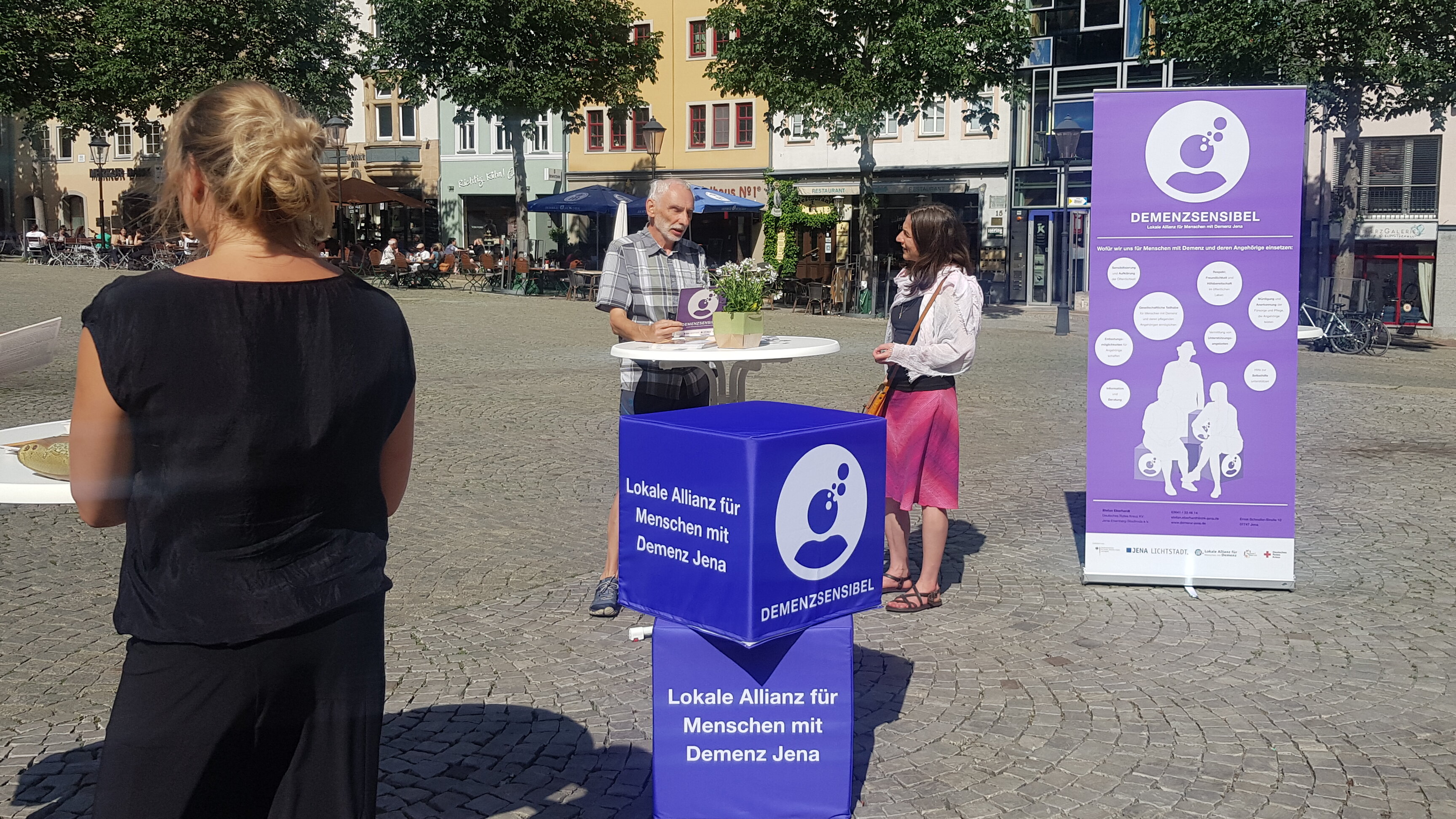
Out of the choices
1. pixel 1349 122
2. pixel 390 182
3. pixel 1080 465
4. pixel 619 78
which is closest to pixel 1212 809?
pixel 1080 465

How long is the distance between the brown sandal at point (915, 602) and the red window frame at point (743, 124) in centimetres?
3529

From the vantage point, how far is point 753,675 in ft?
11.5

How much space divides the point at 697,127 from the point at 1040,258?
41.9 ft

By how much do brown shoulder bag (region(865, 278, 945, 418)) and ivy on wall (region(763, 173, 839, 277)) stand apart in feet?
98.4

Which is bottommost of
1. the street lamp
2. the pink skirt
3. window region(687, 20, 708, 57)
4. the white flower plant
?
the pink skirt

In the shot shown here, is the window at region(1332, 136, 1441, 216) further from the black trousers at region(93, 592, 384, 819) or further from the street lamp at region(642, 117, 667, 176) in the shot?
the black trousers at region(93, 592, 384, 819)

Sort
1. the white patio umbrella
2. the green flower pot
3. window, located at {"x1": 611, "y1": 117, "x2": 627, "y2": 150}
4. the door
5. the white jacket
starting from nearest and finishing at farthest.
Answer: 1. the green flower pot
2. the white jacket
3. the white patio umbrella
4. the door
5. window, located at {"x1": 611, "y1": 117, "x2": 627, "y2": 150}

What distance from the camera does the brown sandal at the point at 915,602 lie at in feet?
18.9

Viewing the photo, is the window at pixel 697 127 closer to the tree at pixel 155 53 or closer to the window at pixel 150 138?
the tree at pixel 155 53

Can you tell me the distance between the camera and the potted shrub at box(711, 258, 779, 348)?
5121mm

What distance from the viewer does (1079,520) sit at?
7.84 meters

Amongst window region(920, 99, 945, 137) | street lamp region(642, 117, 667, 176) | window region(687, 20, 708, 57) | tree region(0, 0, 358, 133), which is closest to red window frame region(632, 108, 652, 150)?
window region(687, 20, 708, 57)

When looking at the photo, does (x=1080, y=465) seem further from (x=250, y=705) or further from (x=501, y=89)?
(x=501, y=89)

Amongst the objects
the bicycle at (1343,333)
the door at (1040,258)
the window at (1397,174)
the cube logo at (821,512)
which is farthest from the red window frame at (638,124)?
the cube logo at (821,512)
